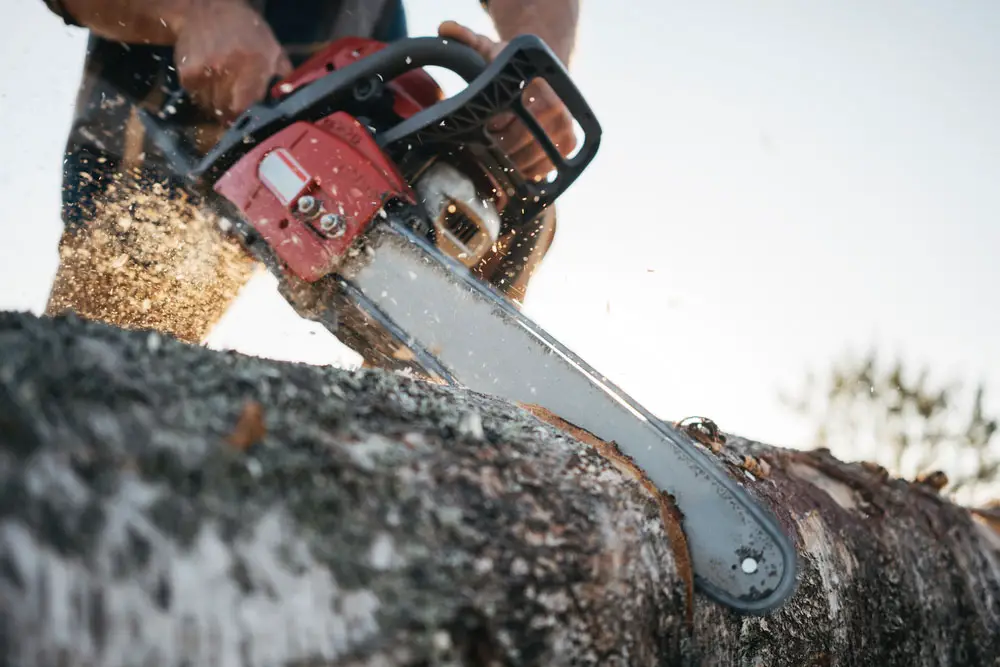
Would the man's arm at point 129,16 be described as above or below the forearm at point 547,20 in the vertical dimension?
below

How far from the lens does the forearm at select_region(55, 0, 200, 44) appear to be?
1.94 m

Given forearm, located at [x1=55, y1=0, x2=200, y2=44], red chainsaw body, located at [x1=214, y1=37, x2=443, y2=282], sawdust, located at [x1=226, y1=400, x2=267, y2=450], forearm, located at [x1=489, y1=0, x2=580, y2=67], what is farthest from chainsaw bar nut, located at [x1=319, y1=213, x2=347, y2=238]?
forearm, located at [x1=489, y1=0, x2=580, y2=67]

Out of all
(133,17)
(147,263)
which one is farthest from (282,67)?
(147,263)

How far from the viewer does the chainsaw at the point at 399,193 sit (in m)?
1.50

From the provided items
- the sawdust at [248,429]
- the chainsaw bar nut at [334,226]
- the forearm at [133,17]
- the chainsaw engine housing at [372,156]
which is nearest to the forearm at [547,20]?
the chainsaw engine housing at [372,156]

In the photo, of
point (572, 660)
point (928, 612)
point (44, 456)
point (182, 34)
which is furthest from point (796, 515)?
point (182, 34)

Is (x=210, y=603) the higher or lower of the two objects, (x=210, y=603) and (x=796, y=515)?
the lower

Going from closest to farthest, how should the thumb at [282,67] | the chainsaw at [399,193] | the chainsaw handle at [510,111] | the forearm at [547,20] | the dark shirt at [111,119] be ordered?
the chainsaw at [399,193]
the chainsaw handle at [510,111]
the thumb at [282,67]
the dark shirt at [111,119]
the forearm at [547,20]

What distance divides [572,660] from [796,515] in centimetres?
99

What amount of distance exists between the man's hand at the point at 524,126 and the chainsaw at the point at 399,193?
0.15ft

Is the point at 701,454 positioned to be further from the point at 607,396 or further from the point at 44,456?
the point at 44,456

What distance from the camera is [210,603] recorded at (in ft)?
1.28

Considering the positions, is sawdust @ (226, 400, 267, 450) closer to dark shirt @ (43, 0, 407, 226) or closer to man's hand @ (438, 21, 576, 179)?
man's hand @ (438, 21, 576, 179)

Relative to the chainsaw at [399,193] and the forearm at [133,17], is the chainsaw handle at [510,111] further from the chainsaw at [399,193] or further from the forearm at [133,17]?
the forearm at [133,17]
